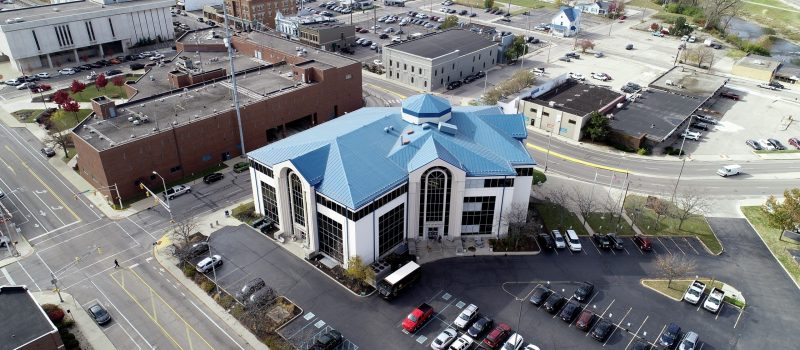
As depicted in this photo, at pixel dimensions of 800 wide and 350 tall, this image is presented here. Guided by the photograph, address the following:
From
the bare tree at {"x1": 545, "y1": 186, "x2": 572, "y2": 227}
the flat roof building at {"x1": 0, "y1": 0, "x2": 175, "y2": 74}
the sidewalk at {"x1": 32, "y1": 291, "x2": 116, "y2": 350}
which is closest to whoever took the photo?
the sidewalk at {"x1": 32, "y1": 291, "x2": 116, "y2": 350}

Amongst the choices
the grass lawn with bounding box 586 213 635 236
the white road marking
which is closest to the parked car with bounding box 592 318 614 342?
the grass lawn with bounding box 586 213 635 236

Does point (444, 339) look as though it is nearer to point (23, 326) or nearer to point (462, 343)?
point (462, 343)

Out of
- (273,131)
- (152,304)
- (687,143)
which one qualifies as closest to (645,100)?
(687,143)

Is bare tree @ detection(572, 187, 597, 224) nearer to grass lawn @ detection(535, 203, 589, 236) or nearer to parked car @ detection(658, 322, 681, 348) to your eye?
grass lawn @ detection(535, 203, 589, 236)

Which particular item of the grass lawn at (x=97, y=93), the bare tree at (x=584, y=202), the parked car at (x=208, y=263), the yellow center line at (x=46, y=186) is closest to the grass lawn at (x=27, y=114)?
the grass lawn at (x=97, y=93)

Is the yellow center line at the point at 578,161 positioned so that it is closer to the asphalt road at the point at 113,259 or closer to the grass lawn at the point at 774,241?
the grass lawn at the point at 774,241

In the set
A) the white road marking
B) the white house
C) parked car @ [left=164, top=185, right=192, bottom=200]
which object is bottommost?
the white road marking
